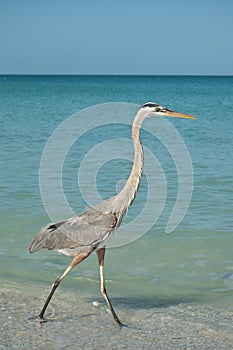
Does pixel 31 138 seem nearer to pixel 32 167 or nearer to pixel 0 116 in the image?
pixel 32 167

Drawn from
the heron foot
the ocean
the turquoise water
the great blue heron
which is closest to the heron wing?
the great blue heron

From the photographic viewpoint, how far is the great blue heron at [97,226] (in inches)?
197

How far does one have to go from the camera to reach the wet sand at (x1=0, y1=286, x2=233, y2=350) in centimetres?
466

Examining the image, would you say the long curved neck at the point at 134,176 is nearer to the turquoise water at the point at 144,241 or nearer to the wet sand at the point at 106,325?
the wet sand at the point at 106,325

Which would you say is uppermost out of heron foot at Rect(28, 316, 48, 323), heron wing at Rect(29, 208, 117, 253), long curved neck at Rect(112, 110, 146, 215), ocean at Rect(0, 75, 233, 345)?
long curved neck at Rect(112, 110, 146, 215)

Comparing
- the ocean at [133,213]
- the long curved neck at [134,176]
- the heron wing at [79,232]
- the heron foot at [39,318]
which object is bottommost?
the ocean at [133,213]

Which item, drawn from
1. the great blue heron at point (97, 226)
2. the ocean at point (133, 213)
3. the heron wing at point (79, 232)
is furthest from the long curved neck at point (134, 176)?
the ocean at point (133, 213)

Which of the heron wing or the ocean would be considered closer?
the heron wing

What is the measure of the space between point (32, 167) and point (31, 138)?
203 inches

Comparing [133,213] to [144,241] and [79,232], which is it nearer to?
[144,241]

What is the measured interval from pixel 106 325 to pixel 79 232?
0.75 metres

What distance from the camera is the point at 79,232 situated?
16.5 ft

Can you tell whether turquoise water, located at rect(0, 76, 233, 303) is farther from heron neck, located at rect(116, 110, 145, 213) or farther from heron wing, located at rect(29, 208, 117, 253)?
heron neck, located at rect(116, 110, 145, 213)

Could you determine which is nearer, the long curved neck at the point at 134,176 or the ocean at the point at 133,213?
the long curved neck at the point at 134,176
